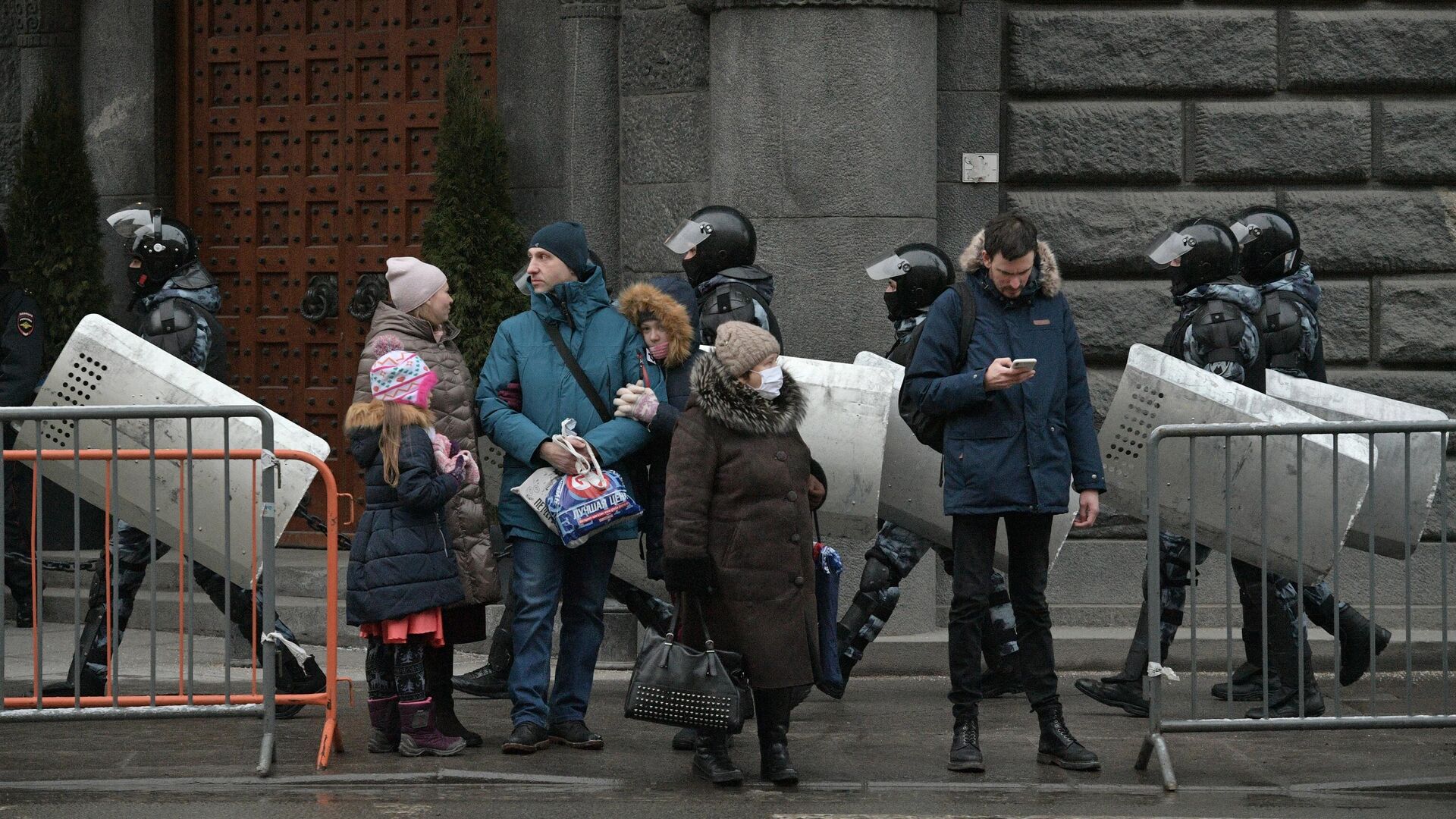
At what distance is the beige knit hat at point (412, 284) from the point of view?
21.0ft

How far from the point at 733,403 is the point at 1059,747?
60.8 inches

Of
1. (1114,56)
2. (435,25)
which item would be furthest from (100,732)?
(1114,56)

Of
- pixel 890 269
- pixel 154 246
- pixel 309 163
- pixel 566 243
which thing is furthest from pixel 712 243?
pixel 309 163

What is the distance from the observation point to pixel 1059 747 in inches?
249

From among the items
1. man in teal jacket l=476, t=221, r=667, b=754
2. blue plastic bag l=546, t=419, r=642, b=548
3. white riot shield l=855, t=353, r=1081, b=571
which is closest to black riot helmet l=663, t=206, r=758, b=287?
white riot shield l=855, t=353, r=1081, b=571

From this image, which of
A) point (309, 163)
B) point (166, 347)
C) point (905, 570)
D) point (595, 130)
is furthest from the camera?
point (309, 163)

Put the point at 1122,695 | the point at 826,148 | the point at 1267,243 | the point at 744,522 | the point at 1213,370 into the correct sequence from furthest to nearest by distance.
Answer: the point at 826,148 < the point at 1267,243 < the point at 1122,695 < the point at 1213,370 < the point at 744,522

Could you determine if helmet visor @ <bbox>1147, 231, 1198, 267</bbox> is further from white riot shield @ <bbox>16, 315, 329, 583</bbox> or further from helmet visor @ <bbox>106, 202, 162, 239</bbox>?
helmet visor @ <bbox>106, 202, 162, 239</bbox>

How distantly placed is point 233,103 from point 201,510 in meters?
4.75

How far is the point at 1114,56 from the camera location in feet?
30.7

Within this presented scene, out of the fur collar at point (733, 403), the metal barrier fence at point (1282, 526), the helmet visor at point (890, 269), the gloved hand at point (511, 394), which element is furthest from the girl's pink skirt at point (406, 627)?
the helmet visor at point (890, 269)

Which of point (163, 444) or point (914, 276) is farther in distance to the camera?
point (914, 276)

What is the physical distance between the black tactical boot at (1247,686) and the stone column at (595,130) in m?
3.86

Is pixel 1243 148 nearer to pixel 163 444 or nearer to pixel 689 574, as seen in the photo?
pixel 689 574
